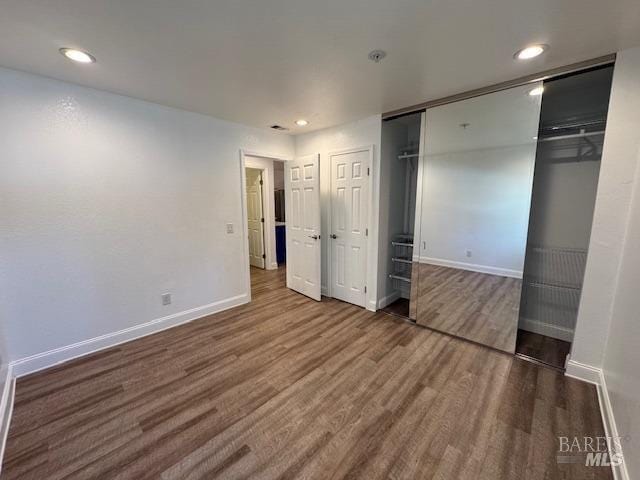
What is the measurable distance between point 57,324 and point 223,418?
1.82 metres

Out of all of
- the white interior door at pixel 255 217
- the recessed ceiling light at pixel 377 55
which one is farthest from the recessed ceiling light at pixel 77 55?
the white interior door at pixel 255 217

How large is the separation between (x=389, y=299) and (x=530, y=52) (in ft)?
9.14

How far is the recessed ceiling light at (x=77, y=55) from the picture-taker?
5.51 ft

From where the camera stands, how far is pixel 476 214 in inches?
106

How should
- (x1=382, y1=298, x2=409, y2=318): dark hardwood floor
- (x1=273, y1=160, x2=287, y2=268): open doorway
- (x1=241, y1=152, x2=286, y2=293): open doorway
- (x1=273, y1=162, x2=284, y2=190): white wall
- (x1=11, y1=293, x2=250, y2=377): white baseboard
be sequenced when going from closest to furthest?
(x1=11, y1=293, x2=250, y2=377): white baseboard < (x1=382, y1=298, x2=409, y2=318): dark hardwood floor < (x1=241, y1=152, x2=286, y2=293): open doorway < (x1=273, y1=160, x2=287, y2=268): open doorway < (x1=273, y1=162, x2=284, y2=190): white wall

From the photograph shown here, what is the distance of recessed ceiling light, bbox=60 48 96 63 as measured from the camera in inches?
66.1

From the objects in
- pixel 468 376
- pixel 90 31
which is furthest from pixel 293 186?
pixel 468 376

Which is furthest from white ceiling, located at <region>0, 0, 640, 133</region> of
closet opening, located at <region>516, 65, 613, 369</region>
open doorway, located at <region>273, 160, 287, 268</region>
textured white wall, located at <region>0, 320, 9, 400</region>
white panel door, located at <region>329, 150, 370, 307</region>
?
open doorway, located at <region>273, 160, 287, 268</region>

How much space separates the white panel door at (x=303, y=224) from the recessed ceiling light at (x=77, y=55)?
7.39ft

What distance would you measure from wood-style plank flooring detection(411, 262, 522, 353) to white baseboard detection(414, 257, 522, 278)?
0.04 metres

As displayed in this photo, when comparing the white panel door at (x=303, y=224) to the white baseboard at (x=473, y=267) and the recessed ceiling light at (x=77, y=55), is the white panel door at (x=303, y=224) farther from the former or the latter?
the recessed ceiling light at (x=77, y=55)

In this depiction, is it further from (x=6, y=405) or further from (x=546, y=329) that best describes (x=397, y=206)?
(x=6, y=405)

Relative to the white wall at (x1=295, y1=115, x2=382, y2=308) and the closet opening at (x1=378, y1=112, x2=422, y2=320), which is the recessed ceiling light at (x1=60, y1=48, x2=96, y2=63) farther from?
the closet opening at (x1=378, y1=112, x2=422, y2=320)

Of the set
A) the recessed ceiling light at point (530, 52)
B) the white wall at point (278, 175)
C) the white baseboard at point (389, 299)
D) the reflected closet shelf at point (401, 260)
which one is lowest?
the white baseboard at point (389, 299)
